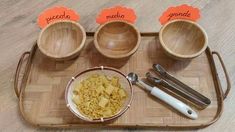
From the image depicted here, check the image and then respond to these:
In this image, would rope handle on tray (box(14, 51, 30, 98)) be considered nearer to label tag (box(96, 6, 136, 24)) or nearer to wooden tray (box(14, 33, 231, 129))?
wooden tray (box(14, 33, 231, 129))

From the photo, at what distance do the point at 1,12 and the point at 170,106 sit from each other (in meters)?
0.63

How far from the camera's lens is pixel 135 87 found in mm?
751

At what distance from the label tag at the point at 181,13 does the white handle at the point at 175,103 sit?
7.9 inches

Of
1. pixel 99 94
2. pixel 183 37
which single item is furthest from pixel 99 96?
pixel 183 37

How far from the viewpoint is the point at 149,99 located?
0.73m

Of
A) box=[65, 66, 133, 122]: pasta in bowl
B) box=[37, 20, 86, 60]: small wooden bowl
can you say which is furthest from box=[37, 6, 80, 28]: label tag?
box=[65, 66, 133, 122]: pasta in bowl

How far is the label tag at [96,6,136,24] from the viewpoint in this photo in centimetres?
77

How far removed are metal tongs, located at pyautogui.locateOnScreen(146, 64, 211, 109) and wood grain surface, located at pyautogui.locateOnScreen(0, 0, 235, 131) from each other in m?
0.07

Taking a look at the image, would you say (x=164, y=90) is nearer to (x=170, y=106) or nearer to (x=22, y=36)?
(x=170, y=106)

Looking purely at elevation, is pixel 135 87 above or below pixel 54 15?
below

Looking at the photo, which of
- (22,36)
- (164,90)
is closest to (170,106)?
(164,90)

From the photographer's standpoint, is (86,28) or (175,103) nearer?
(175,103)

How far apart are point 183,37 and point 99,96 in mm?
303

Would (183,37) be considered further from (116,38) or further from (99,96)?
(99,96)
